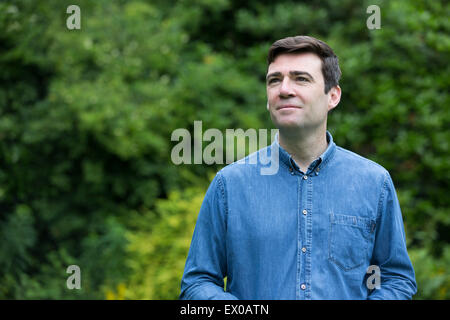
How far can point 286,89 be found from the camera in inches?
82.0

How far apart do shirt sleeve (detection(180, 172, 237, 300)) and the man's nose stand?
46 centimetres

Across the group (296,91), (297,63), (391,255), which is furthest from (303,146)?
(391,255)

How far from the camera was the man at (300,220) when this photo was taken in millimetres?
2031

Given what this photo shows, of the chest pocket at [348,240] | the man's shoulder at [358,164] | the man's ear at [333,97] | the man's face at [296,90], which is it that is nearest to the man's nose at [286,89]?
the man's face at [296,90]

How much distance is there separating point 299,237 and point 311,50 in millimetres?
761

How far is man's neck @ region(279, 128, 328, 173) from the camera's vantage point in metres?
2.18

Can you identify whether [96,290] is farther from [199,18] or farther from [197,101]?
[199,18]

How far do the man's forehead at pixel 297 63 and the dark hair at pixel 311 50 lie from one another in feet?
0.05

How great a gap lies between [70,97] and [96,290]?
221 centimetres
